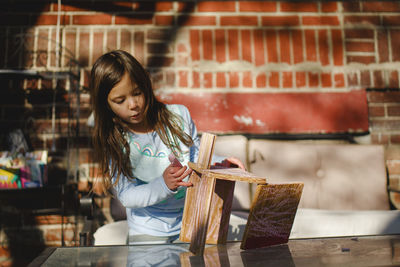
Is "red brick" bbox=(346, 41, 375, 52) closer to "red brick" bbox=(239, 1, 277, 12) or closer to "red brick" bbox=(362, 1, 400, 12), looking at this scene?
"red brick" bbox=(362, 1, 400, 12)

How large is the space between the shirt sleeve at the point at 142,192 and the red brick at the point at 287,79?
135cm

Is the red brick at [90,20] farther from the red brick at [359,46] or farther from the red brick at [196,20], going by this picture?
the red brick at [359,46]

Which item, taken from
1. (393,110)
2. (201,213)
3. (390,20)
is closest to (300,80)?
(393,110)

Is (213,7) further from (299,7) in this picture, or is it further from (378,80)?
(378,80)

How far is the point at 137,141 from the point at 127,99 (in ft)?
0.66

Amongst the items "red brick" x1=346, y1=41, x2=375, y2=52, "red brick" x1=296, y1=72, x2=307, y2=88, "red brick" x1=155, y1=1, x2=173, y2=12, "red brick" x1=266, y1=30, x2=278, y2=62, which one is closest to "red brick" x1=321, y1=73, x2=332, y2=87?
"red brick" x1=296, y1=72, x2=307, y2=88

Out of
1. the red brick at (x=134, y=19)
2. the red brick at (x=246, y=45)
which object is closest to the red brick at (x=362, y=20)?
the red brick at (x=246, y=45)

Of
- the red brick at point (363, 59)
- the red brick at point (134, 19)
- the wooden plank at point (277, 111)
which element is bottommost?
the wooden plank at point (277, 111)

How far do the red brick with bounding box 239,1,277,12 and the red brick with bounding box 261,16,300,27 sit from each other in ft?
0.19

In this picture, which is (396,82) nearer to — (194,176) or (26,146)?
(194,176)

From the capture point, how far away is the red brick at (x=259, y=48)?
2.14 metres

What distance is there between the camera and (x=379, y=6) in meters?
2.22

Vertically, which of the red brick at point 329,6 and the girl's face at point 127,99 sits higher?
the red brick at point 329,6

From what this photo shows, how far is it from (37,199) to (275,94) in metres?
1.70
